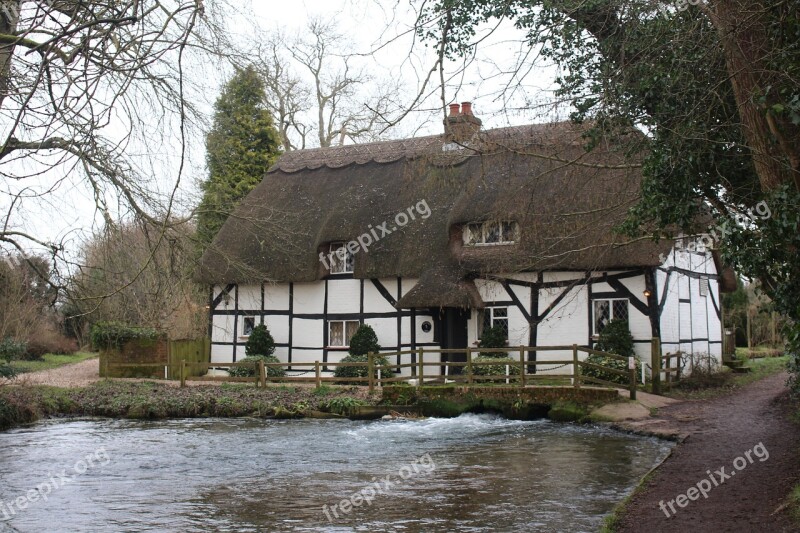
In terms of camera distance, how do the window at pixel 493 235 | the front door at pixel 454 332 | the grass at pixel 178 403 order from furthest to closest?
1. the front door at pixel 454 332
2. the window at pixel 493 235
3. the grass at pixel 178 403

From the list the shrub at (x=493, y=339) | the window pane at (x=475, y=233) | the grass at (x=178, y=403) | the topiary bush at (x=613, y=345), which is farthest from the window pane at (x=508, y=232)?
the grass at (x=178, y=403)

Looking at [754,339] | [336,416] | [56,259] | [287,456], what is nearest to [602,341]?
[336,416]

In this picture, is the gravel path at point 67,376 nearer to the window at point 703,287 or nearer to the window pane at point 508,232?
the window pane at point 508,232

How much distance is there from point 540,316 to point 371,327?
16.8 feet

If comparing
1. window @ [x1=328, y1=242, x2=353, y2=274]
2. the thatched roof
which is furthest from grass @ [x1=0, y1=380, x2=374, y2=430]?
window @ [x1=328, y1=242, x2=353, y2=274]

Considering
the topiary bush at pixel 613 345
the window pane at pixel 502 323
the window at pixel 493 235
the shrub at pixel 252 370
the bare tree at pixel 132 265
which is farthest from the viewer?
the shrub at pixel 252 370

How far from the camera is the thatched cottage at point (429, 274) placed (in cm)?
1969

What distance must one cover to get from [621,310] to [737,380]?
4.30m

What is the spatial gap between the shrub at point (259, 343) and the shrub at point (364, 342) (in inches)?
118

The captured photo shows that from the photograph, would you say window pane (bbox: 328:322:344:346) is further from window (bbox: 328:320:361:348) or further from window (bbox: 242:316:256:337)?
window (bbox: 242:316:256:337)

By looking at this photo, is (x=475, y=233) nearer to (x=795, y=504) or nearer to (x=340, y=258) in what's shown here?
(x=340, y=258)

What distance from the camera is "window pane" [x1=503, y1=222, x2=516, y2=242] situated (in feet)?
69.0

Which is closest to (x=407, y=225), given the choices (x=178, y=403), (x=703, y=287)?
(x=178, y=403)

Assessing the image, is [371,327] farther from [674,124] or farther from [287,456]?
[674,124]
